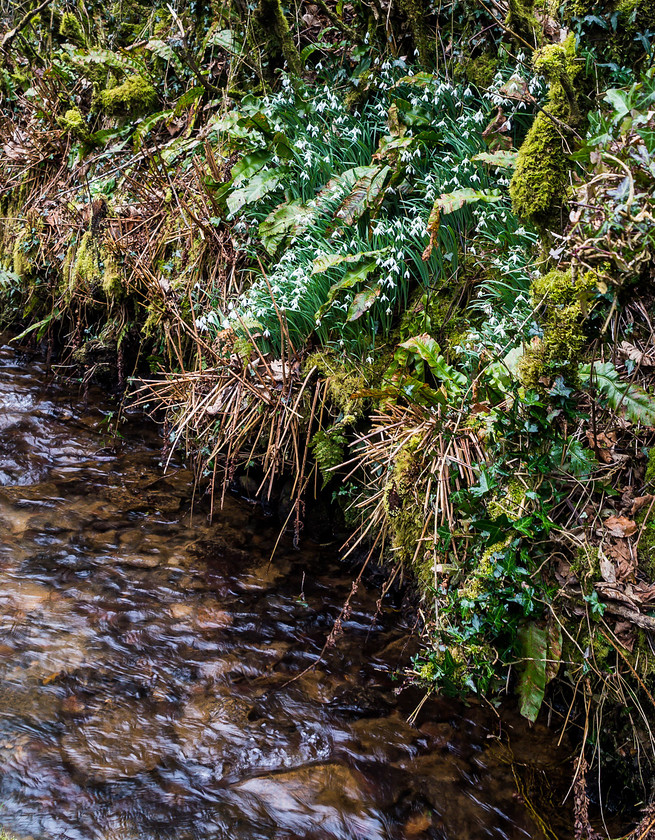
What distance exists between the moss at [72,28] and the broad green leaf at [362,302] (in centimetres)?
560

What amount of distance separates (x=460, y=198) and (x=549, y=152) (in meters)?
0.70

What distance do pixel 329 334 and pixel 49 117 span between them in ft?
15.8

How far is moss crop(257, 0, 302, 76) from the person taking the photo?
174 inches

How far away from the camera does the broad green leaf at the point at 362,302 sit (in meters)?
3.30

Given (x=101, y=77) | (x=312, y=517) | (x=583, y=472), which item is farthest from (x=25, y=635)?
(x=101, y=77)

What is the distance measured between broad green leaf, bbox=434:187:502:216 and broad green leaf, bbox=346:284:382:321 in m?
0.55

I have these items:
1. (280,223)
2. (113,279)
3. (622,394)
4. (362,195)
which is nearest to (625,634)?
(622,394)

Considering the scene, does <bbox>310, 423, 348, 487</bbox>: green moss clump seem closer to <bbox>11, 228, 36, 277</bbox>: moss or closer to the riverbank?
the riverbank

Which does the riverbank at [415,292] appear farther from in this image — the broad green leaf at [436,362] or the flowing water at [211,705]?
the flowing water at [211,705]

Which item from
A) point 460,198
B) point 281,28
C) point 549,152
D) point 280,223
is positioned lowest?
point 280,223

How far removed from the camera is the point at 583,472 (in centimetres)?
226

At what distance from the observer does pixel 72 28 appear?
6688 millimetres

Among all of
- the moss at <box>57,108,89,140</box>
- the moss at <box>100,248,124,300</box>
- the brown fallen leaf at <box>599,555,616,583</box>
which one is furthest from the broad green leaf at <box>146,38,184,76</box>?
the brown fallen leaf at <box>599,555,616,583</box>

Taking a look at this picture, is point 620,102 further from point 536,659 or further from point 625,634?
point 536,659
